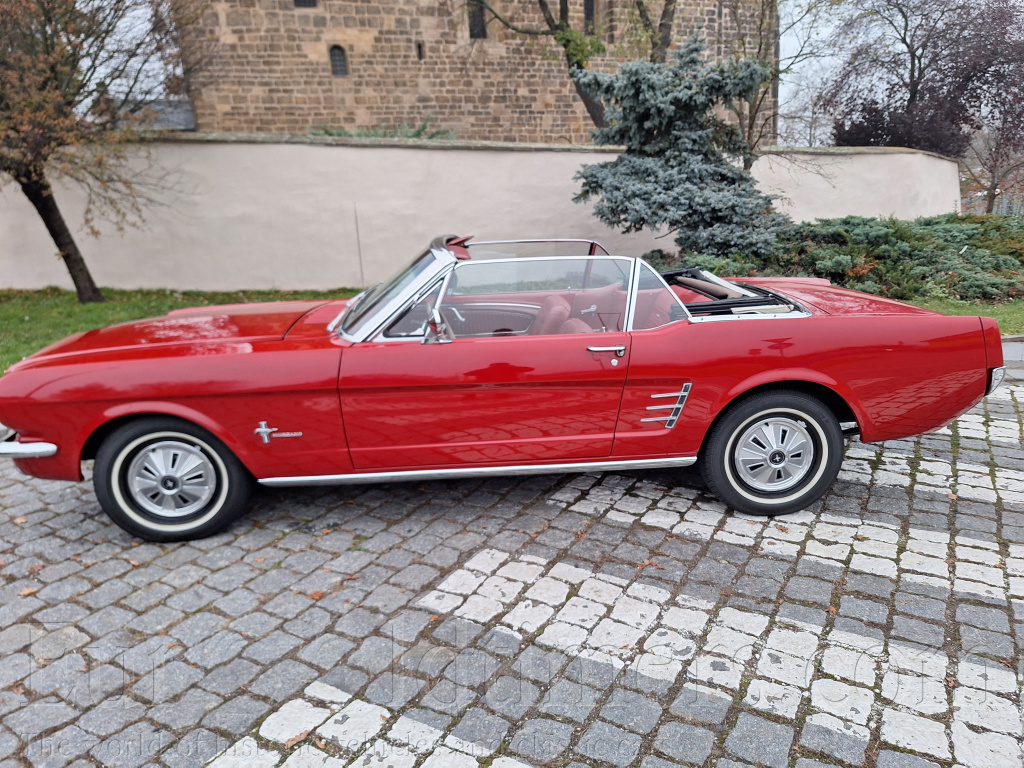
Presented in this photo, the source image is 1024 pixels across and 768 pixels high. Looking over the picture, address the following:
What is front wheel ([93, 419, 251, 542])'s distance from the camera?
355 cm

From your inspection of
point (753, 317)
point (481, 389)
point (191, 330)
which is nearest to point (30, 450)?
point (191, 330)

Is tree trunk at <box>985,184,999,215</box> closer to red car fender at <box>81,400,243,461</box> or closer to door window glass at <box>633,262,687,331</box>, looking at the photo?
door window glass at <box>633,262,687,331</box>

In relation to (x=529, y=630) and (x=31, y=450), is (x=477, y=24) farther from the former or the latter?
(x=529, y=630)

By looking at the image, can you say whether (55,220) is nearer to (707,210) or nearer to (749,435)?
(707,210)

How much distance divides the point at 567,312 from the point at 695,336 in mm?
713

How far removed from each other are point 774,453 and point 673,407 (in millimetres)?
635

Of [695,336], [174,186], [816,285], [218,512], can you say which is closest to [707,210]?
[816,285]

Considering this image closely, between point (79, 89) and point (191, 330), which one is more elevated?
point (79, 89)

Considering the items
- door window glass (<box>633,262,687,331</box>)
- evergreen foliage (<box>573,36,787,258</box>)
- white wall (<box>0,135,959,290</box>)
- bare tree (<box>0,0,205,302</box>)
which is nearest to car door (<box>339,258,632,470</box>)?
door window glass (<box>633,262,687,331</box>)

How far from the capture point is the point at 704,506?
3988mm

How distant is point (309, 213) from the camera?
11.4m

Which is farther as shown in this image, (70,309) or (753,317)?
(70,309)

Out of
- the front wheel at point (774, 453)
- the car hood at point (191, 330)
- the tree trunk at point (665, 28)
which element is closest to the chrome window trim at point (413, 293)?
the car hood at point (191, 330)

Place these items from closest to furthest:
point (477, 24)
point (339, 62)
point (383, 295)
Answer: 1. point (383, 295)
2. point (339, 62)
3. point (477, 24)
